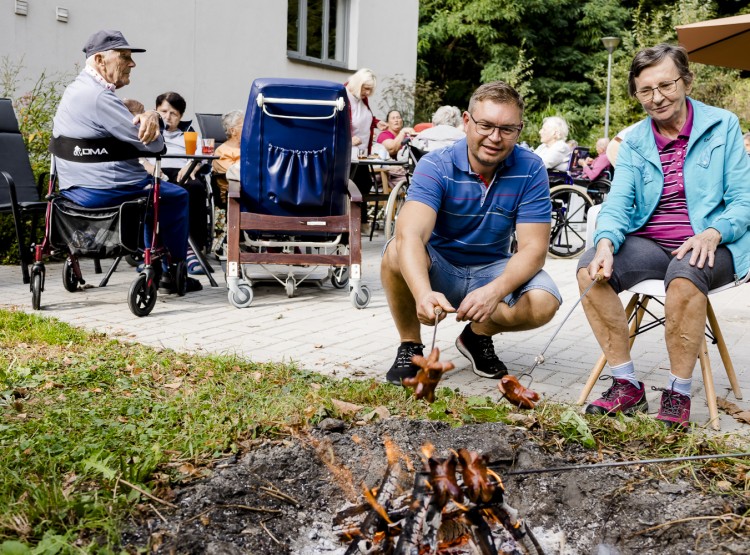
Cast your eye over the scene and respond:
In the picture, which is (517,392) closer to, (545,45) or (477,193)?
(477,193)

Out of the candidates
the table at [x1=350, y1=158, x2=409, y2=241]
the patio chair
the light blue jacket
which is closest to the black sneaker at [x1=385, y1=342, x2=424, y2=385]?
the light blue jacket

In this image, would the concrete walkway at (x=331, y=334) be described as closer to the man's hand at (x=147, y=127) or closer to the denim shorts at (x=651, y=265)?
the denim shorts at (x=651, y=265)

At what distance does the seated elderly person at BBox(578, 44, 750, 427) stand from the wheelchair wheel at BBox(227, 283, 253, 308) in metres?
3.15

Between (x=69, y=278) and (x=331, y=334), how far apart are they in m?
2.34

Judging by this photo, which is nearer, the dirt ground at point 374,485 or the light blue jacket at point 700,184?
the dirt ground at point 374,485

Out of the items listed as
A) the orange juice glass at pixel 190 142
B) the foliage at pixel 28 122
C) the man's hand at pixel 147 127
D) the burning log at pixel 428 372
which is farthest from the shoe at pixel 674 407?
the foliage at pixel 28 122

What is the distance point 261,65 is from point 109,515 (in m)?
12.1

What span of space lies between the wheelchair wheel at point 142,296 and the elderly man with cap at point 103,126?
13.6 inches

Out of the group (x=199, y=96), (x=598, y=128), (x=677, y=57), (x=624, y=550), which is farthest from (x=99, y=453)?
(x=598, y=128)

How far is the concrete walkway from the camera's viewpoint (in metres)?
4.59

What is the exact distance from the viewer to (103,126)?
5656 mm

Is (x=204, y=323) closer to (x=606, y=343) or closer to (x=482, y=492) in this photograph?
(x=606, y=343)

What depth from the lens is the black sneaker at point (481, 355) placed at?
454cm

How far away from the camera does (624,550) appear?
2.42 metres
